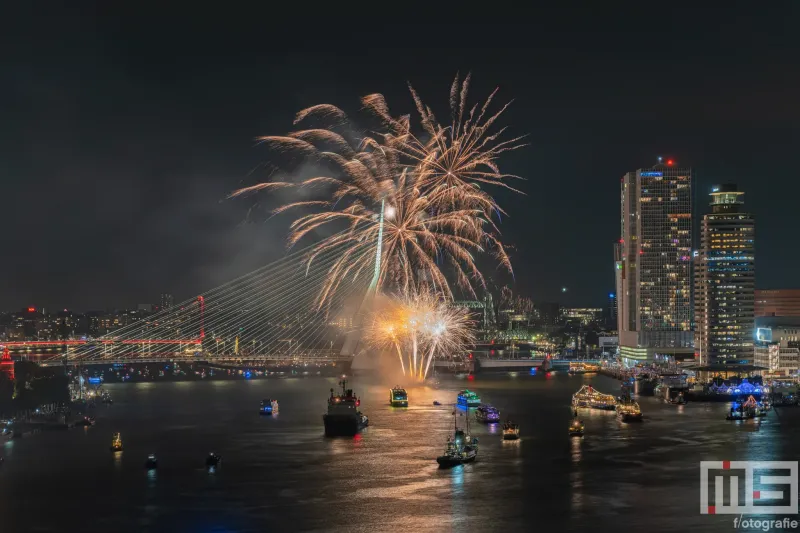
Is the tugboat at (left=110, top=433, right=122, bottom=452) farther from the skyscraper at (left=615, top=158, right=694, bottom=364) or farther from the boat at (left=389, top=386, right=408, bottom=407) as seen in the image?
the skyscraper at (left=615, top=158, right=694, bottom=364)

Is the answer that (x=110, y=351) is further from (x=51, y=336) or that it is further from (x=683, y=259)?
(x=683, y=259)

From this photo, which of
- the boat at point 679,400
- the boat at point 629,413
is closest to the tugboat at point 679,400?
the boat at point 679,400

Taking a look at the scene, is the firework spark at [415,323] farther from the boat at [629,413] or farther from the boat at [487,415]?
the boat at [629,413]

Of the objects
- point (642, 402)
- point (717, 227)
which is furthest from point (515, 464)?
point (717, 227)

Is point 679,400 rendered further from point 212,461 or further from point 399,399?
point 212,461

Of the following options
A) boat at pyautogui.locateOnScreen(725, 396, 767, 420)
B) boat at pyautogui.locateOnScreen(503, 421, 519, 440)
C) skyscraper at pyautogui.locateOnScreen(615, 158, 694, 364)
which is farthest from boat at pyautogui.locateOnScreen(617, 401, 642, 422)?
skyscraper at pyautogui.locateOnScreen(615, 158, 694, 364)
